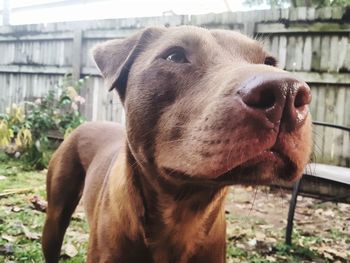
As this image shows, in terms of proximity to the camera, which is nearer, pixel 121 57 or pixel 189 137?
pixel 189 137

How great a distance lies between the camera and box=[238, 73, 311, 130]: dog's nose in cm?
133

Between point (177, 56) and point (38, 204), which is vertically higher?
point (177, 56)

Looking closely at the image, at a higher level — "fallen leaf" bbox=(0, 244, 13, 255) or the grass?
"fallen leaf" bbox=(0, 244, 13, 255)

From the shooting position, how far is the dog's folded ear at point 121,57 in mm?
2229

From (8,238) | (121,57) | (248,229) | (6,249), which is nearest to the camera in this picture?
(121,57)

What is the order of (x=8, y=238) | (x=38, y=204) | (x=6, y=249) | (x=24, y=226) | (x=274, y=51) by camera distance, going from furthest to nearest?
(x=274, y=51), (x=38, y=204), (x=24, y=226), (x=8, y=238), (x=6, y=249)

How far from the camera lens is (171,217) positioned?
2.10m

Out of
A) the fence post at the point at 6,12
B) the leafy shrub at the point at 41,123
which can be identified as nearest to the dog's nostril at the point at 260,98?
the leafy shrub at the point at 41,123

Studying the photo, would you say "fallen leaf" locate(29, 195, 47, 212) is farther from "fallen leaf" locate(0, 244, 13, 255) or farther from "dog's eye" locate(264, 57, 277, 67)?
"dog's eye" locate(264, 57, 277, 67)

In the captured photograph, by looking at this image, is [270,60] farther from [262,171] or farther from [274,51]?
[274,51]

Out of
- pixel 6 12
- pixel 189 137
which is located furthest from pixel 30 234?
pixel 6 12

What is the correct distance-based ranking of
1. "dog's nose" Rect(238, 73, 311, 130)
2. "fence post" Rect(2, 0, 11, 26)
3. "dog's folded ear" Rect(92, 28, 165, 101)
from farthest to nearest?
"fence post" Rect(2, 0, 11, 26) < "dog's folded ear" Rect(92, 28, 165, 101) < "dog's nose" Rect(238, 73, 311, 130)

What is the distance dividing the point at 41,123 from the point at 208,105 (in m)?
6.50

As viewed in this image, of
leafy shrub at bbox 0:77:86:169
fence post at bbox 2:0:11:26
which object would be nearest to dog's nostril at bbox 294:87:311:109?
leafy shrub at bbox 0:77:86:169
